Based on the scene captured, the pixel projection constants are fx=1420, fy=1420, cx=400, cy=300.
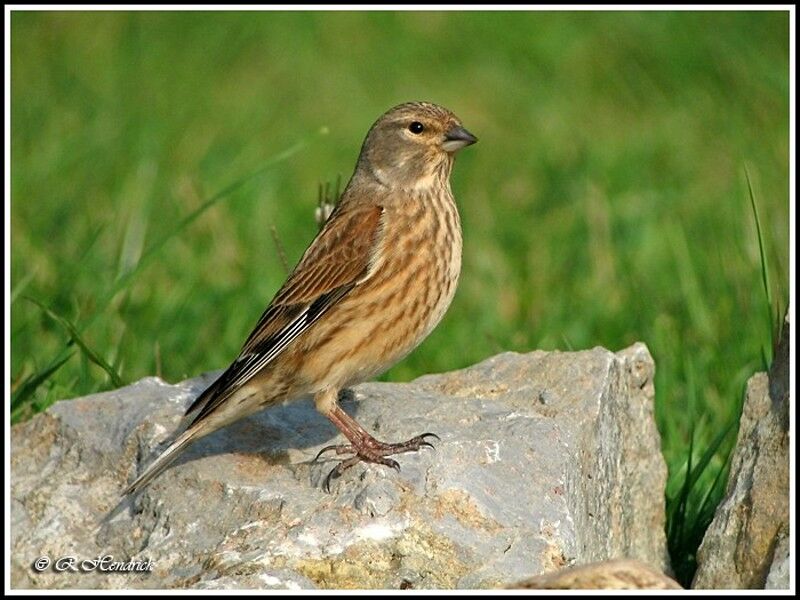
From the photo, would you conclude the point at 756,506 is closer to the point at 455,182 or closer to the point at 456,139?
the point at 456,139

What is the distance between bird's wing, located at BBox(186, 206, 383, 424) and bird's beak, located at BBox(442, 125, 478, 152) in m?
0.37

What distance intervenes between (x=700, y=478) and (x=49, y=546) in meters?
2.25

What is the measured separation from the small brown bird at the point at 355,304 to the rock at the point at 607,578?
1.19 metres

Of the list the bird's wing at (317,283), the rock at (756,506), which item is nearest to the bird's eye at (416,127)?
the bird's wing at (317,283)

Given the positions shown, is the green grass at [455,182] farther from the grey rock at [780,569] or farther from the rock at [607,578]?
the rock at [607,578]

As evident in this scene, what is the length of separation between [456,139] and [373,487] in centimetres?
159

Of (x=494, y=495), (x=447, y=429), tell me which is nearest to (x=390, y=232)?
(x=447, y=429)

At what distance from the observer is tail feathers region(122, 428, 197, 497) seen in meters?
4.45

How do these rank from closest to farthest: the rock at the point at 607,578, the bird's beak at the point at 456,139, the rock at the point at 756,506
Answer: the rock at the point at 607,578
the rock at the point at 756,506
the bird's beak at the point at 456,139

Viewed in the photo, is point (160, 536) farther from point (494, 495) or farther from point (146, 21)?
point (146, 21)

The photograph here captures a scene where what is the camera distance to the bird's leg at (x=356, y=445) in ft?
14.1

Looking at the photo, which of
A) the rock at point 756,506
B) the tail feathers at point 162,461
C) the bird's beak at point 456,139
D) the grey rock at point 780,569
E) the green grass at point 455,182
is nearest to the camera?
the grey rock at point 780,569

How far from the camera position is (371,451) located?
4414mm

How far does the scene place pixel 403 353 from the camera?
485cm
